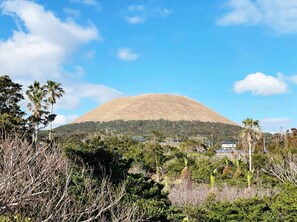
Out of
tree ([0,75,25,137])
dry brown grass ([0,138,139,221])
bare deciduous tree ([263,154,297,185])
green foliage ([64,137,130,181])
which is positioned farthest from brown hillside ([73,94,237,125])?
dry brown grass ([0,138,139,221])

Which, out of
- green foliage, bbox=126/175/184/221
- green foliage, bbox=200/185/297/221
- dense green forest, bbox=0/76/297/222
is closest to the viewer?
Answer: dense green forest, bbox=0/76/297/222

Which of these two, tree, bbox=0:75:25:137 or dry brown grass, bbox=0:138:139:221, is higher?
tree, bbox=0:75:25:137

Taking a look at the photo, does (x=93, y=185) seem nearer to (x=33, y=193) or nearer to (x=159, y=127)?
(x=33, y=193)

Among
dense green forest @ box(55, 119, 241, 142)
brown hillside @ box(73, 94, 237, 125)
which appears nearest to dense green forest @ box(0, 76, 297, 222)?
dense green forest @ box(55, 119, 241, 142)

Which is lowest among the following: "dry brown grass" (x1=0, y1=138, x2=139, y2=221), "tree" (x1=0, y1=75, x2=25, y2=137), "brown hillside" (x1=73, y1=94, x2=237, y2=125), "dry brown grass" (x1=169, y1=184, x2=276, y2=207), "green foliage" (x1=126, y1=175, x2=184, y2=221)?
"dry brown grass" (x1=169, y1=184, x2=276, y2=207)

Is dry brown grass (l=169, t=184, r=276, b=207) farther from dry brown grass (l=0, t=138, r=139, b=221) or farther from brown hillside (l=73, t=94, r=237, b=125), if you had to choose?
brown hillside (l=73, t=94, r=237, b=125)

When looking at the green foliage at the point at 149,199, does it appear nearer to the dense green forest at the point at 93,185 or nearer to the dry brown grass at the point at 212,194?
the dense green forest at the point at 93,185

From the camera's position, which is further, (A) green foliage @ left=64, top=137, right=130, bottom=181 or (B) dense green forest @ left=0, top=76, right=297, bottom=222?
(A) green foliage @ left=64, top=137, right=130, bottom=181

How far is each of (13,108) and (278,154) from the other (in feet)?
94.5

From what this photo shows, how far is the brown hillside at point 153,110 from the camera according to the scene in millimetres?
141500

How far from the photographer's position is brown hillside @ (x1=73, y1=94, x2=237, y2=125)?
142 meters

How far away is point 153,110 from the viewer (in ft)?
476

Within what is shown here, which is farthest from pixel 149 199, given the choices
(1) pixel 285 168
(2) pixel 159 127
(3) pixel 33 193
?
(2) pixel 159 127

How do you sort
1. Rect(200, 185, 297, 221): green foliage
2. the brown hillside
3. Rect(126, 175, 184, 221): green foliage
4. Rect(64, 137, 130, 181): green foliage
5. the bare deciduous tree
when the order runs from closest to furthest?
Rect(126, 175, 184, 221): green foliage → Rect(64, 137, 130, 181): green foliage → Rect(200, 185, 297, 221): green foliage → the bare deciduous tree → the brown hillside
